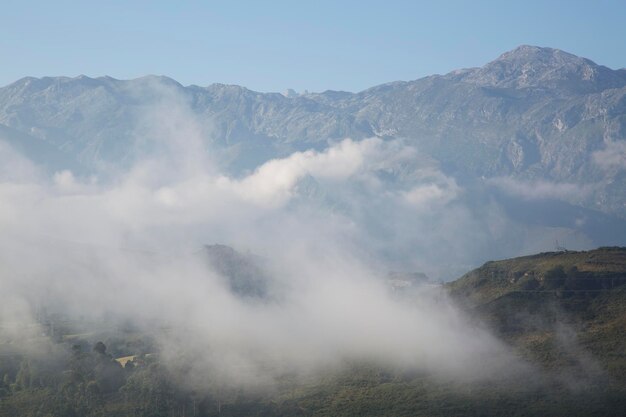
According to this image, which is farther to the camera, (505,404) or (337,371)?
(337,371)

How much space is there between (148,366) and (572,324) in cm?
10876

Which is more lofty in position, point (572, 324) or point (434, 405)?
point (572, 324)

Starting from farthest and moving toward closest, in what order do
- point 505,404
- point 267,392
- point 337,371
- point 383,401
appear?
1. point 337,371
2. point 267,392
3. point 383,401
4. point 505,404

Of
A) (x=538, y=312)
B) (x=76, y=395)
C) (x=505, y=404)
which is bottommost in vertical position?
(x=505, y=404)

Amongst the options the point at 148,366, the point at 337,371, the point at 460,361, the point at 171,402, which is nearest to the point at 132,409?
the point at 171,402

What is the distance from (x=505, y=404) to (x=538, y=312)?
4833 cm

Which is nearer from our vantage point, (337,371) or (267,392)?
(267,392)

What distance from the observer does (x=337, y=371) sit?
7554 inches

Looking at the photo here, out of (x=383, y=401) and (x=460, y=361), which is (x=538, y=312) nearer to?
(x=460, y=361)

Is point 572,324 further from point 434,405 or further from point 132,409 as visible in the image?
point 132,409

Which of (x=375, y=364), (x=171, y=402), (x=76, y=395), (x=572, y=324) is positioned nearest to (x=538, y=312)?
(x=572, y=324)

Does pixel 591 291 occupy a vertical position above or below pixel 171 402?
above

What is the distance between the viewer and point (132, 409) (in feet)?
557

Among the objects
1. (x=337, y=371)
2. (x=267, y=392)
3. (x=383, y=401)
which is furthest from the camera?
(x=337, y=371)
